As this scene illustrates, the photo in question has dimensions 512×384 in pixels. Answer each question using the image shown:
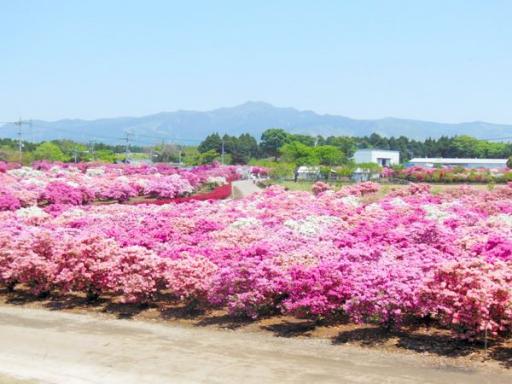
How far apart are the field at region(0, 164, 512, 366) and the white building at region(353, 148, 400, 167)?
109995mm

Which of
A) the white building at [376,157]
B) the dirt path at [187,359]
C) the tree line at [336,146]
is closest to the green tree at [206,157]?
the tree line at [336,146]

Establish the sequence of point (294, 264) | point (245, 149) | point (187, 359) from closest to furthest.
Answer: point (187, 359)
point (294, 264)
point (245, 149)

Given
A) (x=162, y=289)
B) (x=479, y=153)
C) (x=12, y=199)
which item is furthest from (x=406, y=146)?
(x=162, y=289)

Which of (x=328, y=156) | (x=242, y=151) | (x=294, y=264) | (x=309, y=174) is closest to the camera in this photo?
(x=294, y=264)

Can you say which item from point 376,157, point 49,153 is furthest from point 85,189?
point 376,157

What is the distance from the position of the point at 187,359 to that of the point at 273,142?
128977 millimetres

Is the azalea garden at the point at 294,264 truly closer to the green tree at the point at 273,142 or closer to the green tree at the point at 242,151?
the green tree at the point at 242,151

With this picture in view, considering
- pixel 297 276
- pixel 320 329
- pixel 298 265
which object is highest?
pixel 298 265

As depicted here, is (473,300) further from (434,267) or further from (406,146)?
(406,146)

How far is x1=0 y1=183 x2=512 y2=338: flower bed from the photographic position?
8.66 meters

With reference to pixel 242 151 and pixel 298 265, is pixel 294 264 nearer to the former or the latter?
pixel 298 265

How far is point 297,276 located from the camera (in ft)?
32.6

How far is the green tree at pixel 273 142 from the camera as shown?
135m

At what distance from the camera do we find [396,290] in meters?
8.91
